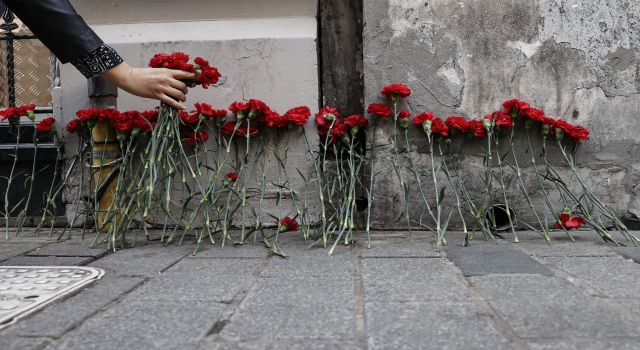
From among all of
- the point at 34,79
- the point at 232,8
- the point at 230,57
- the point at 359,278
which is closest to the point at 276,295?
A: the point at 359,278

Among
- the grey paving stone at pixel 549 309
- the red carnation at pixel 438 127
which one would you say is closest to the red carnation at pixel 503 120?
the red carnation at pixel 438 127

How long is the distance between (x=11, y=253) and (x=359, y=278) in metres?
1.62

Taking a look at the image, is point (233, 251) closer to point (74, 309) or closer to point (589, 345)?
point (74, 309)

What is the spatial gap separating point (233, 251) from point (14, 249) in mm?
1054

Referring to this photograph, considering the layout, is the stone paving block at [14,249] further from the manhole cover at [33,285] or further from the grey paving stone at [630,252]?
the grey paving stone at [630,252]

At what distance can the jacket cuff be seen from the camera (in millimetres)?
2117

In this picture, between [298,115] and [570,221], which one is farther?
[298,115]

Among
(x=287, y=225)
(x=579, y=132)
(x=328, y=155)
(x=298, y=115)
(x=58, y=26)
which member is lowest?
(x=287, y=225)

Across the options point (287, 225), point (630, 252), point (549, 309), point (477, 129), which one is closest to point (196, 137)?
point (287, 225)

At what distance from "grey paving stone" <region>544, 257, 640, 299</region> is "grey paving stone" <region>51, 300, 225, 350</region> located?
3.93 feet

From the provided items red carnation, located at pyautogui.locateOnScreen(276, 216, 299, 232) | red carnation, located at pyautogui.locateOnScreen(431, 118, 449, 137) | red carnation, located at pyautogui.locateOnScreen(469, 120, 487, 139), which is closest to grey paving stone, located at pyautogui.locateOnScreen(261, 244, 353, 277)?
red carnation, located at pyautogui.locateOnScreen(276, 216, 299, 232)

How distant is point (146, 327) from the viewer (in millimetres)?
1333

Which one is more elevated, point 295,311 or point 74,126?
point 74,126

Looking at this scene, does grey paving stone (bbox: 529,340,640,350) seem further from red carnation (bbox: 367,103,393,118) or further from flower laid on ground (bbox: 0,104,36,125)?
flower laid on ground (bbox: 0,104,36,125)
